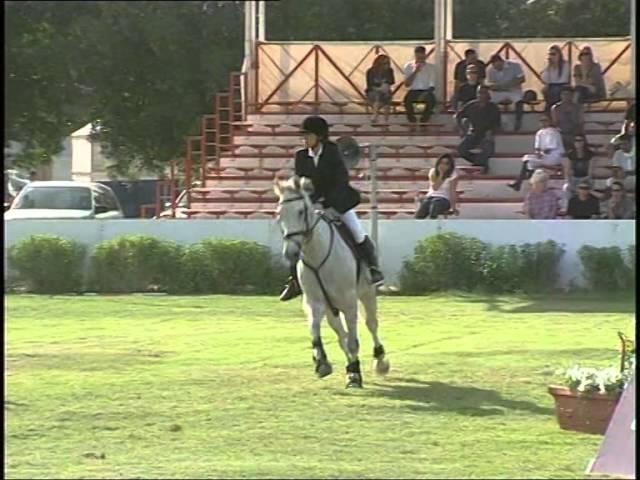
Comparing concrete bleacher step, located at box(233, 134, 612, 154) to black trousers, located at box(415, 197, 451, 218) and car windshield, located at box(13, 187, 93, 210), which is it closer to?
black trousers, located at box(415, 197, 451, 218)

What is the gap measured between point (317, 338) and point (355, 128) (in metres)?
13.1

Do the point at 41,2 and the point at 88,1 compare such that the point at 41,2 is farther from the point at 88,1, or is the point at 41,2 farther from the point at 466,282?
the point at 466,282

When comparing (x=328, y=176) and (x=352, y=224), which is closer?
(x=328, y=176)

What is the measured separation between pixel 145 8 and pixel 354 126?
718 inches

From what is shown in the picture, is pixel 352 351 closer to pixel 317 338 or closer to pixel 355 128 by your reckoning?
pixel 317 338

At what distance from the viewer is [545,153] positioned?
22484mm

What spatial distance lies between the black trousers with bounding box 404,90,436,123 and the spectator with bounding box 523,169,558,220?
3.12 meters

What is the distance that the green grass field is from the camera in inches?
311

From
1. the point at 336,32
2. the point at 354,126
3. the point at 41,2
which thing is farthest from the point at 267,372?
the point at 336,32

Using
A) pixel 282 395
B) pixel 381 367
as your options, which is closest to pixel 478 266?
pixel 381 367

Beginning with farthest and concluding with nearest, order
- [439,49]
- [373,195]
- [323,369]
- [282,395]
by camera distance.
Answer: [439,49] → [373,195] → [323,369] → [282,395]

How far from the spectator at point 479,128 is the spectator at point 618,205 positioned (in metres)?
2.57

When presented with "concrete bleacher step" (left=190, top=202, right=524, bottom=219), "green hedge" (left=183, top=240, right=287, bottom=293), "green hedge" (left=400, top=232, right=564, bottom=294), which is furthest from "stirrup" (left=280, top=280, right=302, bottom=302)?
"concrete bleacher step" (left=190, top=202, right=524, bottom=219)

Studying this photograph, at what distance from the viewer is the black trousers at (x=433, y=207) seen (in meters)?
21.6
